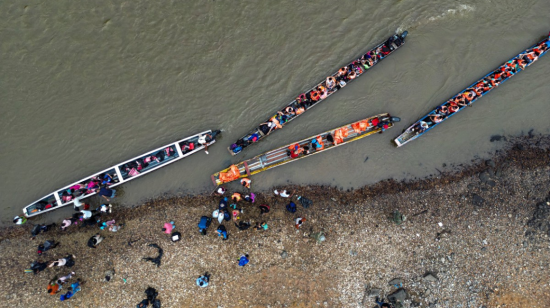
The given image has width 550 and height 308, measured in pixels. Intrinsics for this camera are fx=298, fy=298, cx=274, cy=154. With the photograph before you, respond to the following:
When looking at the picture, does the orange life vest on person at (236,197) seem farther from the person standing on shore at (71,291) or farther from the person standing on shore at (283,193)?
the person standing on shore at (71,291)

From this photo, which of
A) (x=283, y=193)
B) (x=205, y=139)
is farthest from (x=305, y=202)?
(x=205, y=139)

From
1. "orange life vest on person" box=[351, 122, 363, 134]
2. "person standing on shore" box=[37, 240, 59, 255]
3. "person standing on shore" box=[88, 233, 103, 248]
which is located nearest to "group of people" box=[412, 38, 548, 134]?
"orange life vest on person" box=[351, 122, 363, 134]

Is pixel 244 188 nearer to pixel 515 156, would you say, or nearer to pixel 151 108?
pixel 151 108

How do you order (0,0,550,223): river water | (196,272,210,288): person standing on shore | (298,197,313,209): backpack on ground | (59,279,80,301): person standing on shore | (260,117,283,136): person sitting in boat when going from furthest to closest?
(0,0,550,223): river water
(298,197,313,209): backpack on ground
(260,117,283,136): person sitting in boat
(196,272,210,288): person standing on shore
(59,279,80,301): person standing on shore

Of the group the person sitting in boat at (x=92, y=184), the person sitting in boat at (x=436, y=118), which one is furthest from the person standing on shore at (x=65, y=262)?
the person sitting in boat at (x=436, y=118)

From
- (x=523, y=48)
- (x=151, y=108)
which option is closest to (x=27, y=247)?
(x=151, y=108)

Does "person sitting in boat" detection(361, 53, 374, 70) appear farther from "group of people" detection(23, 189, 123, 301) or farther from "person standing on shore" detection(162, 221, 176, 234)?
"group of people" detection(23, 189, 123, 301)
